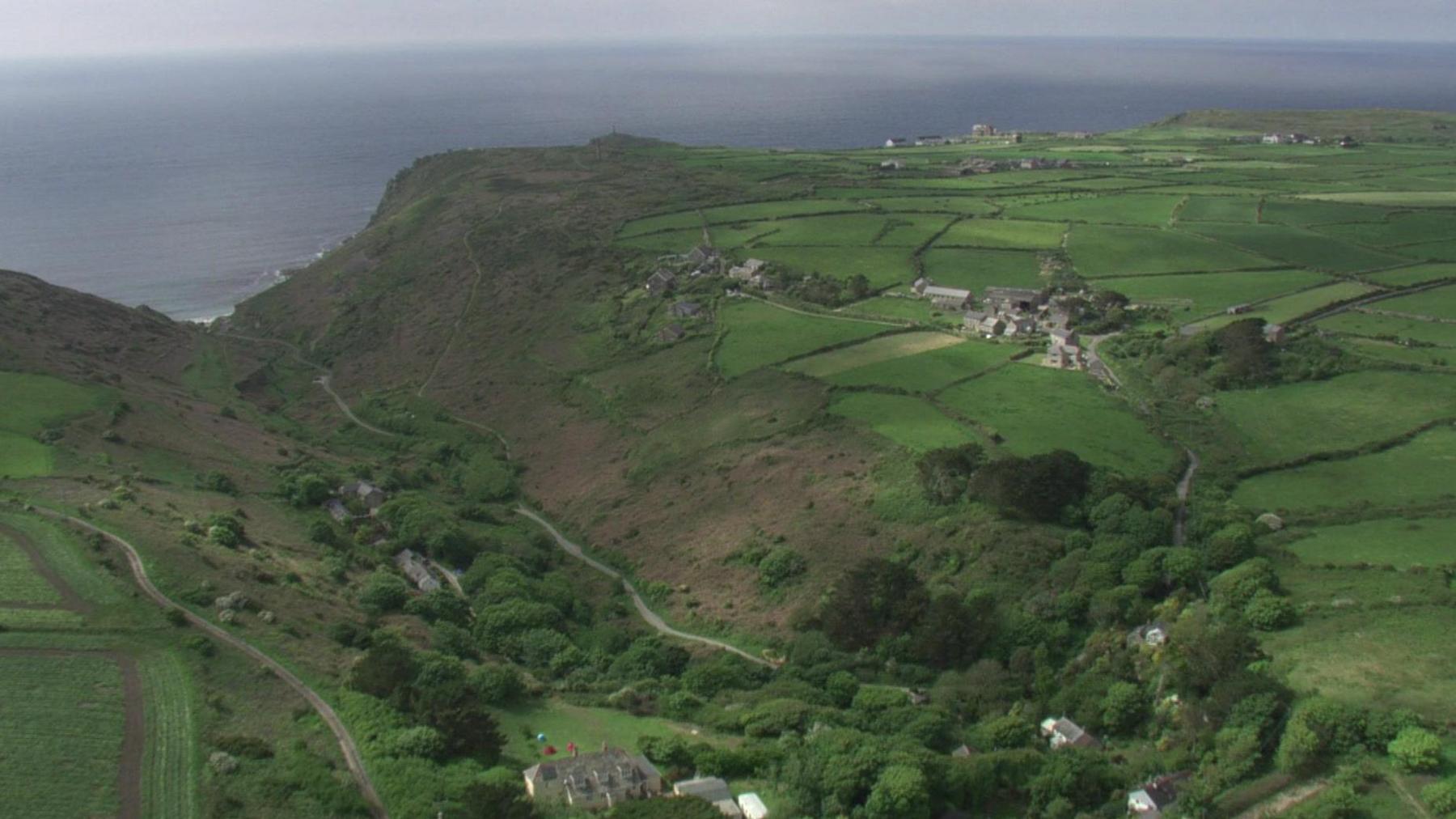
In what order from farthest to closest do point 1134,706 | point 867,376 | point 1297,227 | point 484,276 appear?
1. point 484,276
2. point 1297,227
3. point 867,376
4. point 1134,706

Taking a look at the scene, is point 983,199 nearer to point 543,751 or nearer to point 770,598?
point 770,598

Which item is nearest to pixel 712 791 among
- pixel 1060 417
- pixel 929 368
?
pixel 1060 417

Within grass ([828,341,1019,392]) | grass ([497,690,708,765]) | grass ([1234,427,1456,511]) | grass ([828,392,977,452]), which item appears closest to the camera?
grass ([497,690,708,765])

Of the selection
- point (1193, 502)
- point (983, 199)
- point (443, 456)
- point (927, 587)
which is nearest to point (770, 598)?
point (927, 587)

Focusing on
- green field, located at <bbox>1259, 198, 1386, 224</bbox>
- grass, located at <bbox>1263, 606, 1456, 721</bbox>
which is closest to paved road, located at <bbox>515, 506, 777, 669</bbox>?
grass, located at <bbox>1263, 606, 1456, 721</bbox>

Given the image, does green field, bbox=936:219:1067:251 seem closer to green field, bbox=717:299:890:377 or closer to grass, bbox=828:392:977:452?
green field, bbox=717:299:890:377

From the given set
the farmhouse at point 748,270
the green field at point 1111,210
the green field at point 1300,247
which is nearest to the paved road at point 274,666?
the farmhouse at point 748,270

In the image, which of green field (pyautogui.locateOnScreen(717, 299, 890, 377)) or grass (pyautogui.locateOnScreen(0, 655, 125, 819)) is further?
green field (pyautogui.locateOnScreen(717, 299, 890, 377))
